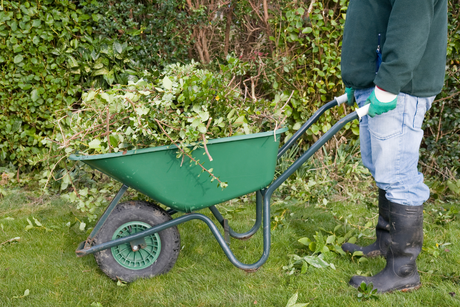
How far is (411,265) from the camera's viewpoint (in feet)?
6.42

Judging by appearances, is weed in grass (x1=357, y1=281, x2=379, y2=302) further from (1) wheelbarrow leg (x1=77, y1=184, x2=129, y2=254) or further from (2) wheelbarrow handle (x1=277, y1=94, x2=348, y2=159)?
(1) wheelbarrow leg (x1=77, y1=184, x2=129, y2=254)

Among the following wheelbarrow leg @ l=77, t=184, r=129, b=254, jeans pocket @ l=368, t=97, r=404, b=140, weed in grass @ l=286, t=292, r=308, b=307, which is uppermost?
jeans pocket @ l=368, t=97, r=404, b=140

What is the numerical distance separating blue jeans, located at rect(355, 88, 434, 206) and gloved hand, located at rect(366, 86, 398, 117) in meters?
0.13

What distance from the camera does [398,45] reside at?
5.18ft

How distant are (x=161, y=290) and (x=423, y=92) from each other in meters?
1.64

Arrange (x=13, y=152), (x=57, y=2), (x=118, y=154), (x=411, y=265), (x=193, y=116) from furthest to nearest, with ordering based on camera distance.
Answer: (x=13, y=152) → (x=57, y=2) → (x=411, y=265) → (x=193, y=116) → (x=118, y=154)

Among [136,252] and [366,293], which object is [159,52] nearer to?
[136,252]

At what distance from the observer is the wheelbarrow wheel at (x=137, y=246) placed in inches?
80.9

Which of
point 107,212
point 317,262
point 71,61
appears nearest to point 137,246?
point 107,212

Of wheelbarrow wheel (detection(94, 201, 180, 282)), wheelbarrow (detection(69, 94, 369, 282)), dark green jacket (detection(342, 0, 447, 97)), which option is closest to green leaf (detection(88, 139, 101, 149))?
wheelbarrow (detection(69, 94, 369, 282))

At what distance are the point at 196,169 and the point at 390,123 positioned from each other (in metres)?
0.95

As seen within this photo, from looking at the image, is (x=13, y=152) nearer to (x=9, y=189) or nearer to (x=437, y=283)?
(x=9, y=189)

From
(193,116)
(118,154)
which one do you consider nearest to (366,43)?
(193,116)

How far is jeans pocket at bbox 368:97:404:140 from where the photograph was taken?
5.86ft
